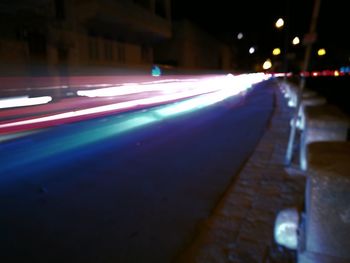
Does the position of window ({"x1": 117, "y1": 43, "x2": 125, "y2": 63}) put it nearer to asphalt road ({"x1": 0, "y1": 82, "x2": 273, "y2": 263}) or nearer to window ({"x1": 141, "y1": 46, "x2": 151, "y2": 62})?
window ({"x1": 141, "y1": 46, "x2": 151, "y2": 62})

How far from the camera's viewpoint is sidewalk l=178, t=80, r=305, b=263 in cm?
284

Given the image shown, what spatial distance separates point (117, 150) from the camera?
6.76 m

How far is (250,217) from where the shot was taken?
348 cm

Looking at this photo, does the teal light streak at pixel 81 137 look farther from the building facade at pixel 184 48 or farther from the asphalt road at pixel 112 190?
the building facade at pixel 184 48

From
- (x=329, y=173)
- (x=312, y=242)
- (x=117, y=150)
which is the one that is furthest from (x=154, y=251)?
(x=117, y=150)

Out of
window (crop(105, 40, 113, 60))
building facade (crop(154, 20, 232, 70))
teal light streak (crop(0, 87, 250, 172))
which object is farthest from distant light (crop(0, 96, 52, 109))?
building facade (crop(154, 20, 232, 70))

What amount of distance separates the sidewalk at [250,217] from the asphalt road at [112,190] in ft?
0.60

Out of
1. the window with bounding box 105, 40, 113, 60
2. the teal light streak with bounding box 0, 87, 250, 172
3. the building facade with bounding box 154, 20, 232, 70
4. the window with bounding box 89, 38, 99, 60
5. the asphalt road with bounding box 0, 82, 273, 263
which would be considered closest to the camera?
the asphalt road with bounding box 0, 82, 273, 263

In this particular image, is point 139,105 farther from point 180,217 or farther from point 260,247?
point 260,247

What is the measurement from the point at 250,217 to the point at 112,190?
2.10 meters

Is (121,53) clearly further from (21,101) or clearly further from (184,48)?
(21,101)

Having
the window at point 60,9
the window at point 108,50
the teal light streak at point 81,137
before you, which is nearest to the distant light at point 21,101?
the teal light streak at point 81,137

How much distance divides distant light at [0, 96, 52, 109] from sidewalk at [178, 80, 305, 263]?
7141 millimetres

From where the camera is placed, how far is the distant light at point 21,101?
28.0 ft
